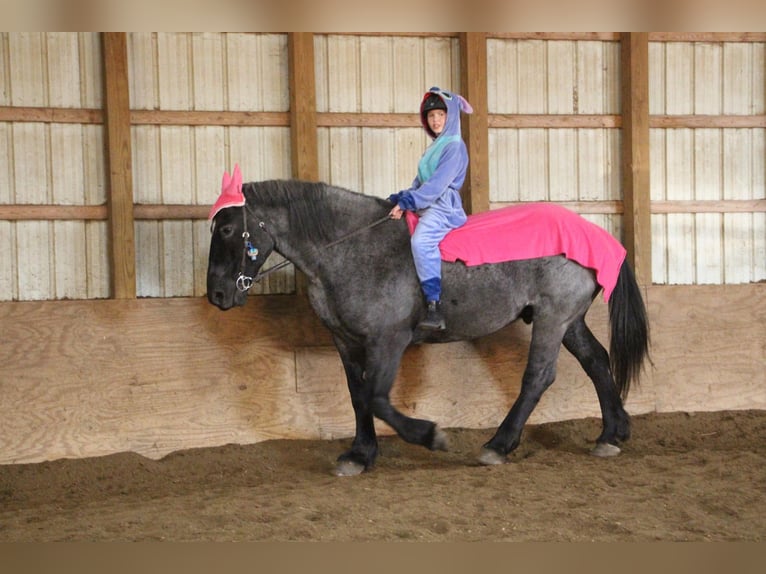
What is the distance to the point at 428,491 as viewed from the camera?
436 centimetres

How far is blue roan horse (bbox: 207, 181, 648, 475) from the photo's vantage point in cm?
489

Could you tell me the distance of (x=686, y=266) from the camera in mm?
6684

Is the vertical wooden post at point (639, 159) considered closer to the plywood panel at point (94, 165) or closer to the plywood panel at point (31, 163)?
the plywood panel at point (94, 165)

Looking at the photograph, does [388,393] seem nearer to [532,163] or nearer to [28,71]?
[532,163]

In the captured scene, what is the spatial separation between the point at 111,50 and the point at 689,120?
4573 millimetres

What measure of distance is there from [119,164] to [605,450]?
12.9 feet

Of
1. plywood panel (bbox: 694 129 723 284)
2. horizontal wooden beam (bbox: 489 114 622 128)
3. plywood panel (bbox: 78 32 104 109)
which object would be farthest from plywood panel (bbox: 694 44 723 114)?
plywood panel (bbox: 78 32 104 109)

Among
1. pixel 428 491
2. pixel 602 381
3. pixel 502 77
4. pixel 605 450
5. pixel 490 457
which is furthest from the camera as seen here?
pixel 502 77

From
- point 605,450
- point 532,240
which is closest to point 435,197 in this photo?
point 532,240

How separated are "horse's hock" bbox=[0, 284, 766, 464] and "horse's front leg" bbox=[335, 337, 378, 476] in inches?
29.0

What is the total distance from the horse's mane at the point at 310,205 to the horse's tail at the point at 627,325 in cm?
179

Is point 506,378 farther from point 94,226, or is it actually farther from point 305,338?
point 94,226

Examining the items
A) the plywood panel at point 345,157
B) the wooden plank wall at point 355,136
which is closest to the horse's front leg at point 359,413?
the wooden plank wall at point 355,136

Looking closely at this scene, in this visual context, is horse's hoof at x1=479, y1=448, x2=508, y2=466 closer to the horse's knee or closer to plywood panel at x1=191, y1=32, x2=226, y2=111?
the horse's knee
